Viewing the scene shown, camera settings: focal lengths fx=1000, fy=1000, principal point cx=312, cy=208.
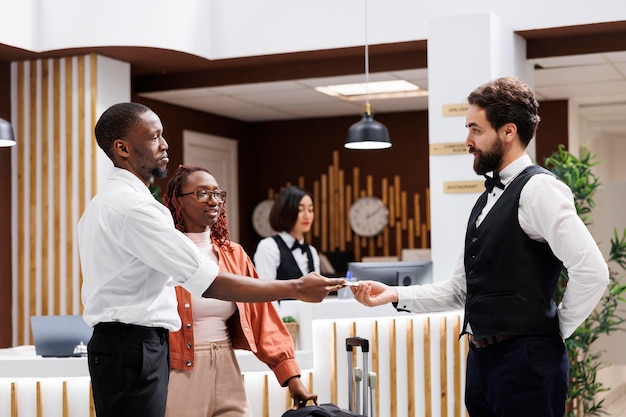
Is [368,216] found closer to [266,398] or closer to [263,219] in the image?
[263,219]

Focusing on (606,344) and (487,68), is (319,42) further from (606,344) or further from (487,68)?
(606,344)

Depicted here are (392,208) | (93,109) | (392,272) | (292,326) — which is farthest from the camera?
(392,208)

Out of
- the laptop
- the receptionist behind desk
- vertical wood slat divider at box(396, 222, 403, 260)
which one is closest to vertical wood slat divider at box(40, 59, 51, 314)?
the receptionist behind desk

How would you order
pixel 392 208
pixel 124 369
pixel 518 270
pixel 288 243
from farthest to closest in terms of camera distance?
pixel 392 208, pixel 288 243, pixel 518 270, pixel 124 369

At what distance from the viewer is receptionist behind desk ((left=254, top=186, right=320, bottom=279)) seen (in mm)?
6883

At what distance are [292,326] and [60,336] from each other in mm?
1292

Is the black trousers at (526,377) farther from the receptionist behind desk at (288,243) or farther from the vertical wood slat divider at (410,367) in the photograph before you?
the receptionist behind desk at (288,243)

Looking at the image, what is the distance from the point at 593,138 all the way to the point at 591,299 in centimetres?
874

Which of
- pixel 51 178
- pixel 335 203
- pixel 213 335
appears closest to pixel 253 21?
pixel 51 178

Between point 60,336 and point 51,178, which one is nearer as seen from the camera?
point 60,336

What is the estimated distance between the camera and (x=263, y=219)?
37.7ft

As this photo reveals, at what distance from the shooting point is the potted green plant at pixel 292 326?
5.54 m

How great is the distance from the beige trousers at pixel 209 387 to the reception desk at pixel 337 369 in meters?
1.54

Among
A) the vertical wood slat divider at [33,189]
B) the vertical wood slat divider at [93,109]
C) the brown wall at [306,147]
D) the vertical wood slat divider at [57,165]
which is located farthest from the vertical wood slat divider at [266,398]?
the brown wall at [306,147]
